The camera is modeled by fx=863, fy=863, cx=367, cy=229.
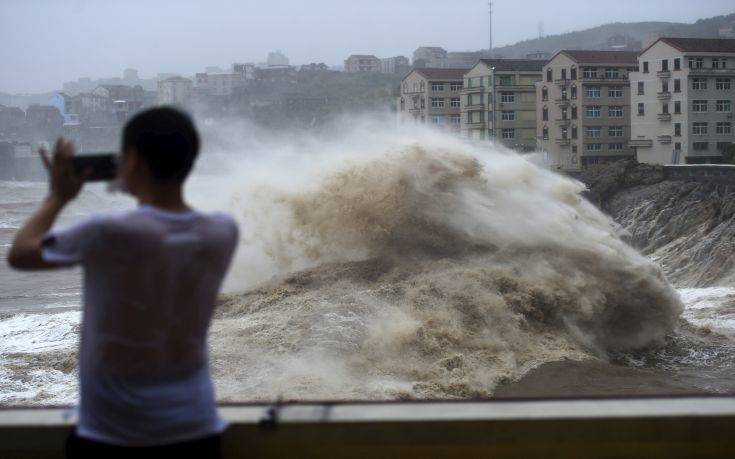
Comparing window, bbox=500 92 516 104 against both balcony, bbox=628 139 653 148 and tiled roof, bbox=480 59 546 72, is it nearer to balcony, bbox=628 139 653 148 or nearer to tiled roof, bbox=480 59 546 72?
tiled roof, bbox=480 59 546 72

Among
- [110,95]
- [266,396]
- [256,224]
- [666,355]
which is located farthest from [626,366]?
[110,95]

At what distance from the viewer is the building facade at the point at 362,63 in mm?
102363

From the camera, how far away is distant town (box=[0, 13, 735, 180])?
49.2m

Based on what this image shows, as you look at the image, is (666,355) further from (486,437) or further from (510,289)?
(486,437)

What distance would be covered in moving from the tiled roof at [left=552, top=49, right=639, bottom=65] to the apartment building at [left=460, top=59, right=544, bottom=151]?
15.7 feet

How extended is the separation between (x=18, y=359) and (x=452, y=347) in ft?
24.2

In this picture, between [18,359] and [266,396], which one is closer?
[266,396]

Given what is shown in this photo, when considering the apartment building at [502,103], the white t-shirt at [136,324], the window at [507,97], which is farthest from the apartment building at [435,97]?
the white t-shirt at [136,324]

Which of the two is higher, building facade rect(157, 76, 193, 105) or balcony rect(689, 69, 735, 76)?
building facade rect(157, 76, 193, 105)

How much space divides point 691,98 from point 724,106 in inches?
79.5


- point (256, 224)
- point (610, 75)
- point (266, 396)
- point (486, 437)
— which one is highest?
point (610, 75)

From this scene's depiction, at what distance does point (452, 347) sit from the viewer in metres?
13.1

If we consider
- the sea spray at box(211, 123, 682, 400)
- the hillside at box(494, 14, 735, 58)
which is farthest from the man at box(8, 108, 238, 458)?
the hillside at box(494, 14, 735, 58)

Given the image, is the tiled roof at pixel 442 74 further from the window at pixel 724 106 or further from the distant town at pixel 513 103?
the window at pixel 724 106
